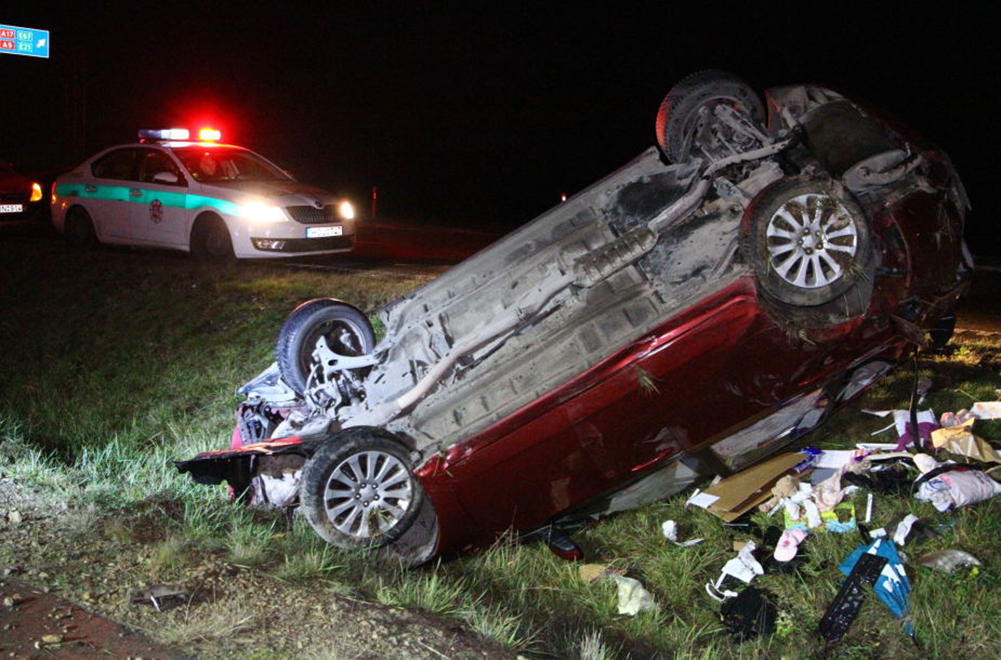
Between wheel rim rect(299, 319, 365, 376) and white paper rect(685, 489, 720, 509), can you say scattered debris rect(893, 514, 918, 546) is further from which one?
wheel rim rect(299, 319, 365, 376)

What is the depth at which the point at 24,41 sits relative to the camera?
27.2m

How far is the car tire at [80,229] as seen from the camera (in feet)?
40.5

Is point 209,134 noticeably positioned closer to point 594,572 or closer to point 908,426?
point 594,572

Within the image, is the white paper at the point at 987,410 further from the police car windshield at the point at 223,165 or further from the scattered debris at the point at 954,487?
the police car windshield at the point at 223,165

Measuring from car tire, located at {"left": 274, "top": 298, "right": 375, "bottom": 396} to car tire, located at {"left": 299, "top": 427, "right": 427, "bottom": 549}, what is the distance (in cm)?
106

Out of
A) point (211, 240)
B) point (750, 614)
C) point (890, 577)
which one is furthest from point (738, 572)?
point (211, 240)

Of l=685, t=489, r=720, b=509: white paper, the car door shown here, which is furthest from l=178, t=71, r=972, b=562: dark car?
the car door

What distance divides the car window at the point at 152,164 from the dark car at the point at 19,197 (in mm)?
4280

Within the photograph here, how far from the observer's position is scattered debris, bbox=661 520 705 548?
16.4 feet

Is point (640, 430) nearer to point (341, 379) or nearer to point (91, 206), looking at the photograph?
point (341, 379)

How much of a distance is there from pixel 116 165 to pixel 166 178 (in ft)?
3.43

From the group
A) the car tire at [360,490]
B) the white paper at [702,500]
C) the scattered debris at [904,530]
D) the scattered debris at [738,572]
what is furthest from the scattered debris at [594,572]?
the scattered debris at [904,530]

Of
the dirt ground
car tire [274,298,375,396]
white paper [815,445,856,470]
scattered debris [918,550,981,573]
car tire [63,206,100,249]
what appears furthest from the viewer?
car tire [63,206,100,249]

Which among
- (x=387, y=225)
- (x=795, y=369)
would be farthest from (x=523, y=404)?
(x=387, y=225)
